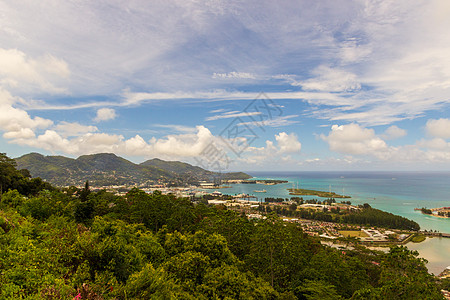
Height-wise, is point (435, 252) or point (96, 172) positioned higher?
point (96, 172)

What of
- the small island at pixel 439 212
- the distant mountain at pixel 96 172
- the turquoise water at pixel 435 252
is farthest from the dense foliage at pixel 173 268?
the distant mountain at pixel 96 172

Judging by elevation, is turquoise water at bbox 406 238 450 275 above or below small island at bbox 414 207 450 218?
below

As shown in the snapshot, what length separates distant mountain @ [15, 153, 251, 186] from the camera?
442ft

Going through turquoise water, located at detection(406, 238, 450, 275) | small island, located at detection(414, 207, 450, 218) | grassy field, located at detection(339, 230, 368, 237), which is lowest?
grassy field, located at detection(339, 230, 368, 237)

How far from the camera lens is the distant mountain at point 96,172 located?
134663 mm

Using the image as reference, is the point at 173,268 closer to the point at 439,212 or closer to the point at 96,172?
the point at 439,212

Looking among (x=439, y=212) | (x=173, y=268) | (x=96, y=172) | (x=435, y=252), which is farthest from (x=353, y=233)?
(x=96, y=172)

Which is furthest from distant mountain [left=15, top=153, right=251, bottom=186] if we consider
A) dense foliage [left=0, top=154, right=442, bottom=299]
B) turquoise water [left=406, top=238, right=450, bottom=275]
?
dense foliage [left=0, top=154, right=442, bottom=299]

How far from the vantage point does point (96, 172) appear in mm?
159750

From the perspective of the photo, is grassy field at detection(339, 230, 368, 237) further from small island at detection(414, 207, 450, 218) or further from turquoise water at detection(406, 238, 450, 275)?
small island at detection(414, 207, 450, 218)

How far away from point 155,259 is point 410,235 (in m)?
75.1

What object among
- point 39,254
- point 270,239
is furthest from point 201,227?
point 39,254

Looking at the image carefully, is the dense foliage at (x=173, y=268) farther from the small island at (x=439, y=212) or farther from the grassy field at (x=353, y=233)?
the small island at (x=439, y=212)

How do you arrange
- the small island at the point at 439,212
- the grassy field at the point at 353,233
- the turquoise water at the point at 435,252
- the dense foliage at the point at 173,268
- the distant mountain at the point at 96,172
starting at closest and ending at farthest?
the dense foliage at the point at 173,268 < the turquoise water at the point at 435,252 < the grassy field at the point at 353,233 < the small island at the point at 439,212 < the distant mountain at the point at 96,172
